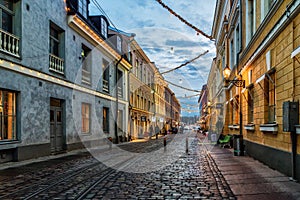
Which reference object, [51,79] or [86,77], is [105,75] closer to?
[86,77]

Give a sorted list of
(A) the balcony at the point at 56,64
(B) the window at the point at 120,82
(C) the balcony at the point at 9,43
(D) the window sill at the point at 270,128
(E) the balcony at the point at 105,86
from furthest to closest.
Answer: (B) the window at the point at 120,82, (E) the balcony at the point at 105,86, (A) the balcony at the point at 56,64, (C) the balcony at the point at 9,43, (D) the window sill at the point at 270,128

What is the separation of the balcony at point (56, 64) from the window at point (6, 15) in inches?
115

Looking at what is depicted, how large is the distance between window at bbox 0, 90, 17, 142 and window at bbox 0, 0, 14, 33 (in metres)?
2.42

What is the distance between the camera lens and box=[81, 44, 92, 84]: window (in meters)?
19.8

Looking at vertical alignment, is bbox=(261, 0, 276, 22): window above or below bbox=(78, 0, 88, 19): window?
below

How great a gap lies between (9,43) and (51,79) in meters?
3.42

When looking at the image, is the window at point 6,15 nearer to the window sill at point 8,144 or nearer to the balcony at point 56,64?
the balcony at point 56,64

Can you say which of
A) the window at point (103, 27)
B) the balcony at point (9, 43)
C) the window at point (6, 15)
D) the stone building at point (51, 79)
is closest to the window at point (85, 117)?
the stone building at point (51, 79)

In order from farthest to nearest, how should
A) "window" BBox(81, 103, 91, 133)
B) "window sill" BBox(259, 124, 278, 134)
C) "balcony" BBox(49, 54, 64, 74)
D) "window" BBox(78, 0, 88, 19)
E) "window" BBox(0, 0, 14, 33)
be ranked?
"window" BBox(78, 0, 88, 19) → "window" BBox(81, 103, 91, 133) → "balcony" BBox(49, 54, 64, 74) → "window" BBox(0, 0, 14, 33) → "window sill" BBox(259, 124, 278, 134)

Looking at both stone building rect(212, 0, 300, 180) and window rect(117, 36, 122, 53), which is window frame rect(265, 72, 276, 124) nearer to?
stone building rect(212, 0, 300, 180)

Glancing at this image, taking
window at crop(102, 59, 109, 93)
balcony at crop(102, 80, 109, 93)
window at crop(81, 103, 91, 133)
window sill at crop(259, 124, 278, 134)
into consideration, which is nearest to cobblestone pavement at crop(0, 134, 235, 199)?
window sill at crop(259, 124, 278, 134)

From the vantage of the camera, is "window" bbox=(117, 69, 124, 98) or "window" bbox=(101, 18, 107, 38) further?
"window" bbox=(117, 69, 124, 98)

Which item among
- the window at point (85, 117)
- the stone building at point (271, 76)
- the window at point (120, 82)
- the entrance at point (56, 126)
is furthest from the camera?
the window at point (120, 82)

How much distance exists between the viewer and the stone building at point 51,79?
11701mm
